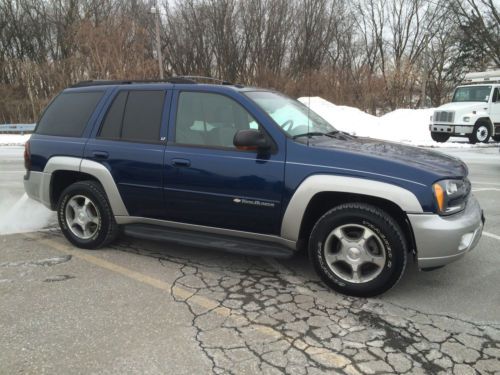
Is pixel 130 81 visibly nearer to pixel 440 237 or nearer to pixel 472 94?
pixel 440 237

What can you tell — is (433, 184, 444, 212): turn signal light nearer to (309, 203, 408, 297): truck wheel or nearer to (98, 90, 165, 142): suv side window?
(309, 203, 408, 297): truck wheel

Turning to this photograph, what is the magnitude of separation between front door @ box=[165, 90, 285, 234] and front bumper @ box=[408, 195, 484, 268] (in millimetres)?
1094

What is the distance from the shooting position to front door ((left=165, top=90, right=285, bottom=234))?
12.2 ft

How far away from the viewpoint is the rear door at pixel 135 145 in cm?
418

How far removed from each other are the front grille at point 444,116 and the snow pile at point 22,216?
15.7 m

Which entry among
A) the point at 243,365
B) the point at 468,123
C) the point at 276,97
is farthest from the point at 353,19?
the point at 243,365

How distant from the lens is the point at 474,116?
17.5 m

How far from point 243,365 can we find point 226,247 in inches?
53.3

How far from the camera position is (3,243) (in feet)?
16.5

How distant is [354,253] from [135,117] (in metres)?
2.42

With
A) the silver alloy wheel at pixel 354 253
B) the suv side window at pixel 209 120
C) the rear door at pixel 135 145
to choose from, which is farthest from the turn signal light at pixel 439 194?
the rear door at pixel 135 145

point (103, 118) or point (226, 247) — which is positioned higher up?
point (103, 118)

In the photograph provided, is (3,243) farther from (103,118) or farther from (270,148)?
(270,148)

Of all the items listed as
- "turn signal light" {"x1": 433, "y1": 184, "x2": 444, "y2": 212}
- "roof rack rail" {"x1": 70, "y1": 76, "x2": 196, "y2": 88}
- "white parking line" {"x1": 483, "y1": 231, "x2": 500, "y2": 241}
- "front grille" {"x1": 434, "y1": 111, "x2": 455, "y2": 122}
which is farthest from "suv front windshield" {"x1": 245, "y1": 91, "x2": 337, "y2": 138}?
"front grille" {"x1": 434, "y1": 111, "x2": 455, "y2": 122}
